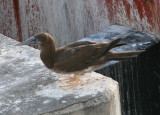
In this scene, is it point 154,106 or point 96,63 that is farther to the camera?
point 154,106

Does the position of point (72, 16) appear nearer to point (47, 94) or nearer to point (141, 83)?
point (141, 83)

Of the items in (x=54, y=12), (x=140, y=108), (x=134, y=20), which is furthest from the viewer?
(x=54, y=12)

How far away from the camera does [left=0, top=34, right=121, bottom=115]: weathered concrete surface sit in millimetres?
2869

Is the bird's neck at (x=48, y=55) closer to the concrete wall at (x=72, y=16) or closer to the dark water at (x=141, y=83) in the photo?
the dark water at (x=141, y=83)

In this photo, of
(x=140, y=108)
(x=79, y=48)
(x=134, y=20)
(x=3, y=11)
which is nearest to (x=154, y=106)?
(x=140, y=108)

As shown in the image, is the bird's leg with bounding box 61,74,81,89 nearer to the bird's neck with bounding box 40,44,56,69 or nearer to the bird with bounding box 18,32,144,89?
the bird with bounding box 18,32,144,89

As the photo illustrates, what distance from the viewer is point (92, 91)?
9.91 feet

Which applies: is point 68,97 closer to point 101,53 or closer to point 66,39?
point 101,53

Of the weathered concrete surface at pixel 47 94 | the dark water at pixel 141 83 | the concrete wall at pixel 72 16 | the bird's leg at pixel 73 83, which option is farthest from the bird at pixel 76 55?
the concrete wall at pixel 72 16

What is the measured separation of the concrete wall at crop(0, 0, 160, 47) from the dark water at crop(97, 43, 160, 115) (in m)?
0.43

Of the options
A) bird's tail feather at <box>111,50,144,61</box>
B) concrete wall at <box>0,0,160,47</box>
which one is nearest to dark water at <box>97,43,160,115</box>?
concrete wall at <box>0,0,160,47</box>

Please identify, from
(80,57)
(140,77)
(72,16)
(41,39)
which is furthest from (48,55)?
(72,16)

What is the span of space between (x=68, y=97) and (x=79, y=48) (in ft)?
1.24

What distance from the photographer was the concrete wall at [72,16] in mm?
5477
